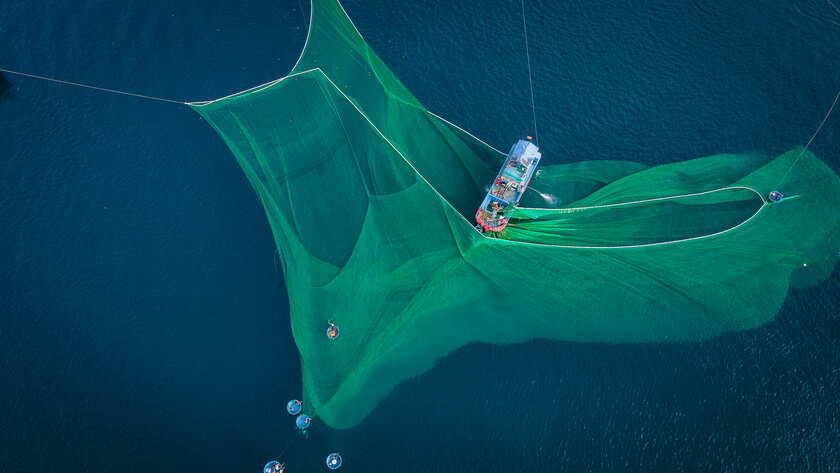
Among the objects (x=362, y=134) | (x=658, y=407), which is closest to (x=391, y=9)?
(x=362, y=134)

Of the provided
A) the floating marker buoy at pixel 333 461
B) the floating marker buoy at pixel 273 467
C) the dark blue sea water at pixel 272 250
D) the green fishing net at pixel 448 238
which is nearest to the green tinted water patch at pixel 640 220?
the green fishing net at pixel 448 238

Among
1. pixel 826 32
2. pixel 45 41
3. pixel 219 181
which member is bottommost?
pixel 826 32

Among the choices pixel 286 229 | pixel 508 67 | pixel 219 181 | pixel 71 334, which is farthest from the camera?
pixel 508 67

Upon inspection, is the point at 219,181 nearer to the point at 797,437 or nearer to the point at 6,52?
the point at 6,52

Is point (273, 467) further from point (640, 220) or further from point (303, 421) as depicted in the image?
point (640, 220)

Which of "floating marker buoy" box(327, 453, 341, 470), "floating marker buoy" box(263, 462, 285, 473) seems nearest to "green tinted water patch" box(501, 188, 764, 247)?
"floating marker buoy" box(327, 453, 341, 470)
